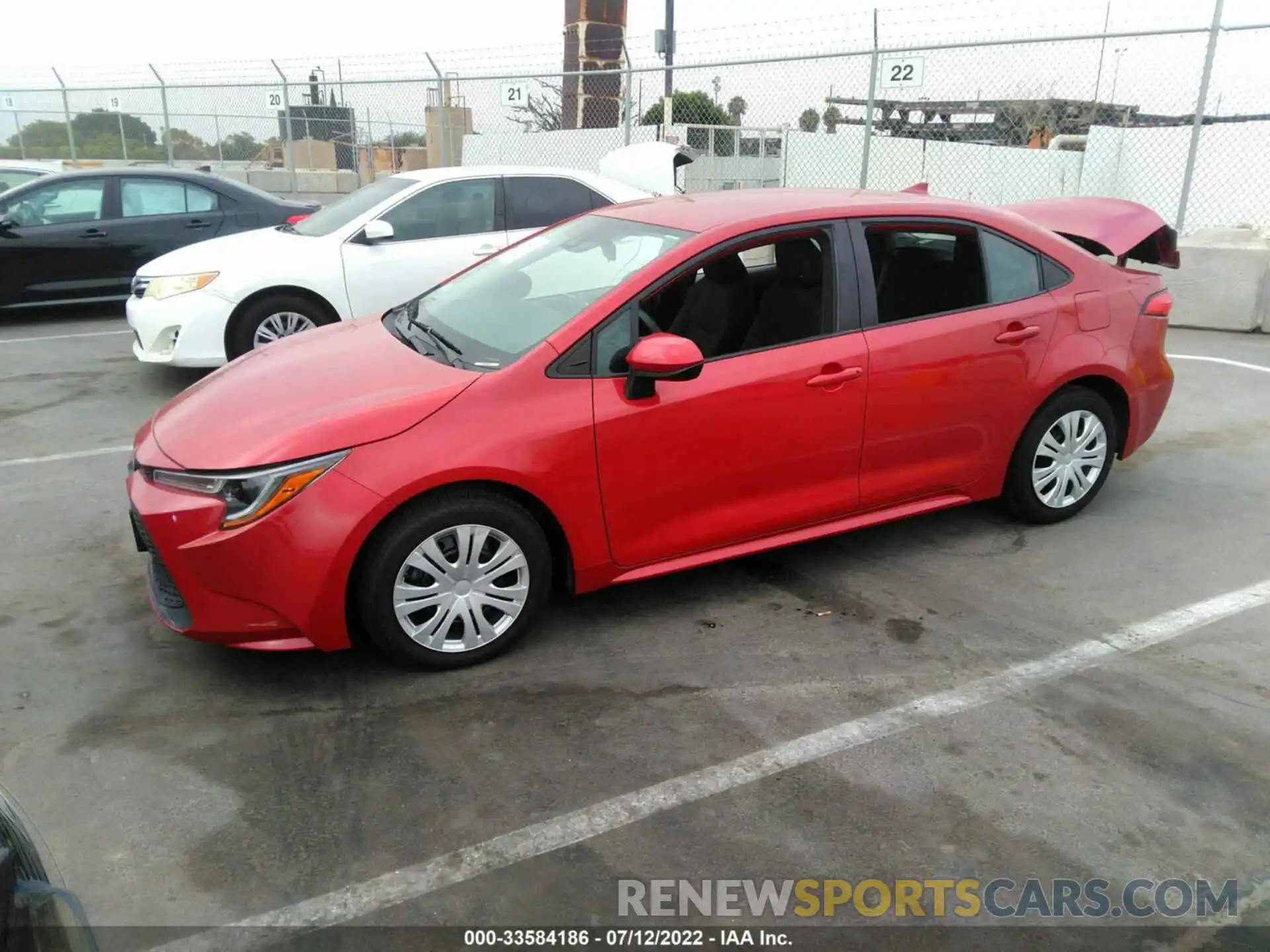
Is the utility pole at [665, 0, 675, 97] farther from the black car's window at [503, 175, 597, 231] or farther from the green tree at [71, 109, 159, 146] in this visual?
the green tree at [71, 109, 159, 146]

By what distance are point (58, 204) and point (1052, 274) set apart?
897cm

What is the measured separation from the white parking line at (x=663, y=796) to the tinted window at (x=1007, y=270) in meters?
1.51

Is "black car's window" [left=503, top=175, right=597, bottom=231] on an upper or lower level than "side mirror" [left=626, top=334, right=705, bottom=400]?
upper

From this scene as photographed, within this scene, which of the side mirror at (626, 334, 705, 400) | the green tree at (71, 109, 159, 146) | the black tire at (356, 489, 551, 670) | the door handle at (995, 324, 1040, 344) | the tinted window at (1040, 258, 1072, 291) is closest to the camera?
the black tire at (356, 489, 551, 670)

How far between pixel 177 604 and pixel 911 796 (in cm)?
243

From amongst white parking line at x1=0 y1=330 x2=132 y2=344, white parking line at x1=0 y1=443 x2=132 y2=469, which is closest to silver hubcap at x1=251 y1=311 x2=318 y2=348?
white parking line at x1=0 y1=443 x2=132 y2=469

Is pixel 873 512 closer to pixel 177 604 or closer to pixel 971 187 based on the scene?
pixel 177 604

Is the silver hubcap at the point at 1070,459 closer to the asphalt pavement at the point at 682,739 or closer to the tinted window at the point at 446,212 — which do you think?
the asphalt pavement at the point at 682,739

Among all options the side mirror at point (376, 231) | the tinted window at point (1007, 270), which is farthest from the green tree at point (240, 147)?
the tinted window at point (1007, 270)

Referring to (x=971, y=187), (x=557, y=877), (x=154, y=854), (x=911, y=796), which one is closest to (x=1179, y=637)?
(x=911, y=796)

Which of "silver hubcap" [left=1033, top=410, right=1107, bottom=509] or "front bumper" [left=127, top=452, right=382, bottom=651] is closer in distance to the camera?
"front bumper" [left=127, top=452, right=382, bottom=651]

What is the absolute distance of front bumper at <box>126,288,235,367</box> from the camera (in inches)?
Answer: 275

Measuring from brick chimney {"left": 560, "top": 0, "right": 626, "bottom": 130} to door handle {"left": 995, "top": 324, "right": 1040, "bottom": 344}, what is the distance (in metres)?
12.8

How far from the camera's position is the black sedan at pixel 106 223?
30.9ft
